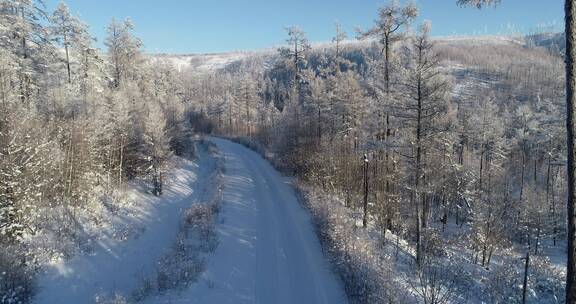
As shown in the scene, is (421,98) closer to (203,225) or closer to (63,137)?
(203,225)

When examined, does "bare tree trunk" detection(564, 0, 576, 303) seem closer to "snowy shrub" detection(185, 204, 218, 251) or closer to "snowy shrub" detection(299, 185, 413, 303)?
"snowy shrub" detection(299, 185, 413, 303)

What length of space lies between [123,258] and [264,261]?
6.39m

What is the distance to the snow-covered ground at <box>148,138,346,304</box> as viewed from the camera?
38.0 ft

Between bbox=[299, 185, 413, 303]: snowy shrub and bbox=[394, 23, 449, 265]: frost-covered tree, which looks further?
bbox=[394, 23, 449, 265]: frost-covered tree

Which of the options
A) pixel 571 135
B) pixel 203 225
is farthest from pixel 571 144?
pixel 203 225

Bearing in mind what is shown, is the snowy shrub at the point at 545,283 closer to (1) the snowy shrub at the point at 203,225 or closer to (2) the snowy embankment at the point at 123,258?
(1) the snowy shrub at the point at 203,225

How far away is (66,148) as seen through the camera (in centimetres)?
1798

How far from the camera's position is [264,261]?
14281 mm

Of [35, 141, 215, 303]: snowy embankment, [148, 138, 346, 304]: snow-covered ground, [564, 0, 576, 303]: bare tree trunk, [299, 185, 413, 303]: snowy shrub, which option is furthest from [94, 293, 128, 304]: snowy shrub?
[564, 0, 576, 303]: bare tree trunk

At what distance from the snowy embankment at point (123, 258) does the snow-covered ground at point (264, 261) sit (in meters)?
2.57

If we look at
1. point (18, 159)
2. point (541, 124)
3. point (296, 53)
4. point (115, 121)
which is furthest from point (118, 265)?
point (541, 124)

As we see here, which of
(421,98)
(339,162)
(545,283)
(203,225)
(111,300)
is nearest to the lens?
(111,300)

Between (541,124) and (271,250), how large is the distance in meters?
40.8

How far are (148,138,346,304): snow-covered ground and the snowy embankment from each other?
257cm
